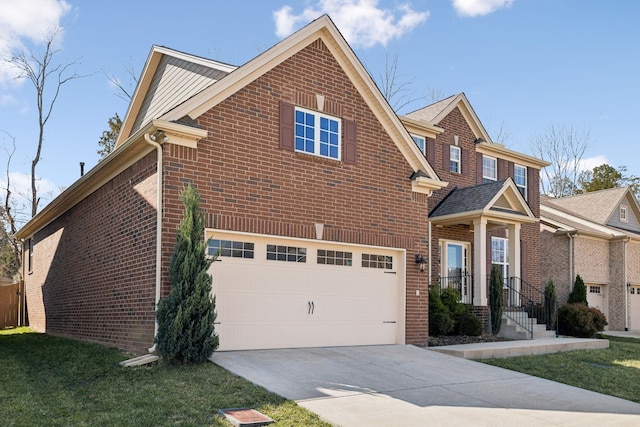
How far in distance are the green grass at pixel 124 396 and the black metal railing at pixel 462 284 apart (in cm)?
1098

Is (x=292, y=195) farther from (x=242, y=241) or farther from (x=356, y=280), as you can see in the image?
(x=356, y=280)

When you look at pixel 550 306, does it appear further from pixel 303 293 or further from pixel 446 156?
pixel 303 293

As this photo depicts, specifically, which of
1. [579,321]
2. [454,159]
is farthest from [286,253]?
[579,321]

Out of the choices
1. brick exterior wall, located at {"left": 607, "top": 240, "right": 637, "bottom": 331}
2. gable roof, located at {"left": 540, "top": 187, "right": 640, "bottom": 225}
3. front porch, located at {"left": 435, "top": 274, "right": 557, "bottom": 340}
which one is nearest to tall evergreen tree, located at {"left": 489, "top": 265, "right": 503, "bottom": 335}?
front porch, located at {"left": 435, "top": 274, "right": 557, "bottom": 340}

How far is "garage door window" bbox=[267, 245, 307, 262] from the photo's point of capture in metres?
11.9

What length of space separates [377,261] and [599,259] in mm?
16816

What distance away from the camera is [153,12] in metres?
17.5

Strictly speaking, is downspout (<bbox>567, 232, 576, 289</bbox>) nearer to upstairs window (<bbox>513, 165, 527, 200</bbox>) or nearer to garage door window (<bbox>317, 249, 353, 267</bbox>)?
upstairs window (<bbox>513, 165, 527, 200</bbox>)

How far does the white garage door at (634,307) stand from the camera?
26.9 meters

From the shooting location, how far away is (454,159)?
814 inches

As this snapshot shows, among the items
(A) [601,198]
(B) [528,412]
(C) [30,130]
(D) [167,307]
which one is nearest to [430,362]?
(B) [528,412]

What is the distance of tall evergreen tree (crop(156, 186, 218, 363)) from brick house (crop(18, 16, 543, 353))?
538 mm

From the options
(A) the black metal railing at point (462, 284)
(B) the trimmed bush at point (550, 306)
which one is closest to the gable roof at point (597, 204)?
(B) the trimmed bush at point (550, 306)

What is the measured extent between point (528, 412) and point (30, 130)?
1194 inches
